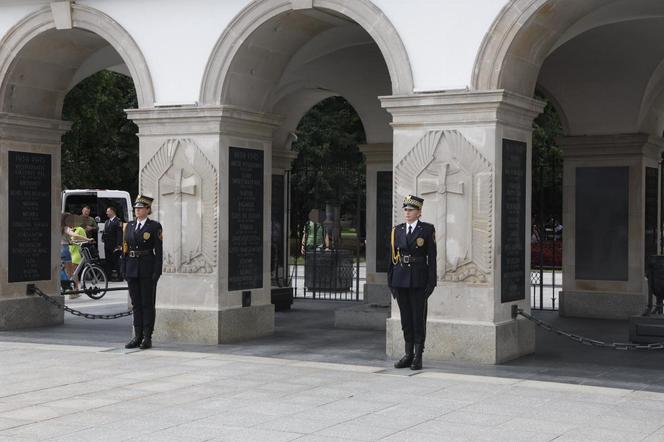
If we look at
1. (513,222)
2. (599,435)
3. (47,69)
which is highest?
(47,69)

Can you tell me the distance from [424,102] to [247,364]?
3.47 meters

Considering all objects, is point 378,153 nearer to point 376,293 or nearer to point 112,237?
point 376,293

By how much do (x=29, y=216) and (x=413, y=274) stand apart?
269 inches

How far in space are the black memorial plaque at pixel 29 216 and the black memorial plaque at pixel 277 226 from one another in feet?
15.9

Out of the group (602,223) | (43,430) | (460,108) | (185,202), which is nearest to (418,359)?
(460,108)

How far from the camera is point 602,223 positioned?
55.1 feet

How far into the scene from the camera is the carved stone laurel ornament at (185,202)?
42.5ft

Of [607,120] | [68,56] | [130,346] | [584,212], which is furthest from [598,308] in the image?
[68,56]

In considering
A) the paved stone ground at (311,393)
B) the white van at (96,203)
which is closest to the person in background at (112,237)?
the white van at (96,203)

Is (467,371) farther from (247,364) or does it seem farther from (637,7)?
(637,7)

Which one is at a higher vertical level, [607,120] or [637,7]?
[637,7]

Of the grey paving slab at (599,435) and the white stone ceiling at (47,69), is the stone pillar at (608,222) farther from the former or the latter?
the grey paving slab at (599,435)

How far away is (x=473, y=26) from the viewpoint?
11.4m

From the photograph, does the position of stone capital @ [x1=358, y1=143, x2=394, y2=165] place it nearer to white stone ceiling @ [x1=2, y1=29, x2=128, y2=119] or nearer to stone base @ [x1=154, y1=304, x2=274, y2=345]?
white stone ceiling @ [x1=2, y1=29, x2=128, y2=119]
